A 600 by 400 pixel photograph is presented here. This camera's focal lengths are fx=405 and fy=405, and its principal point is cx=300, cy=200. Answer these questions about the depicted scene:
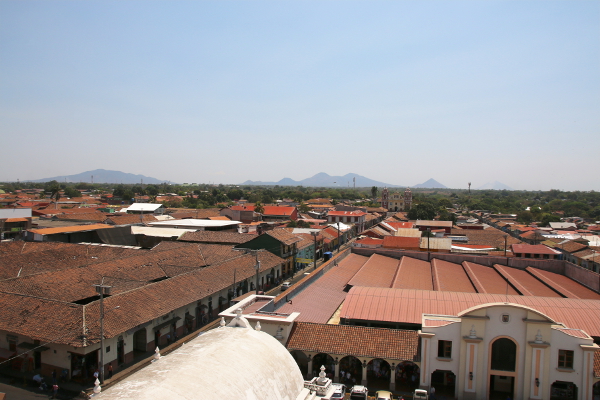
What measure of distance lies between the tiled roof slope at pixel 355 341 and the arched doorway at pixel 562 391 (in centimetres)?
580

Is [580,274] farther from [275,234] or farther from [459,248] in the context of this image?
[275,234]

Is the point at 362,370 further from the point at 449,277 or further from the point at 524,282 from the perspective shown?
the point at 524,282

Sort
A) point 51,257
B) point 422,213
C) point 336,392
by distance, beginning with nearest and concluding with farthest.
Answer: point 336,392
point 51,257
point 422,213

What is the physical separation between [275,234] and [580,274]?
2743cm

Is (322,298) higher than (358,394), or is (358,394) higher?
(322,298)

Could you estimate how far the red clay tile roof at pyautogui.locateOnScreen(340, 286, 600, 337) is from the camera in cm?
2047

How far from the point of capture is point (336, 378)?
17625mm

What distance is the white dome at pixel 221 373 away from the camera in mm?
8953

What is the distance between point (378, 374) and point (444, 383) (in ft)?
9.46

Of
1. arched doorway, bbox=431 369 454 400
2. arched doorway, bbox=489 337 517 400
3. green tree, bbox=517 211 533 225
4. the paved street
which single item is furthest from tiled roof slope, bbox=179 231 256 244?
green tree, bbox=517 211 533 225

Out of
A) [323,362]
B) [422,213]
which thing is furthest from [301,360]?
[422,213]

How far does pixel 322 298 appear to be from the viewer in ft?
83.8

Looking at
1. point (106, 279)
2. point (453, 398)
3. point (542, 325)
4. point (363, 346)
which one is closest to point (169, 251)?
point (106, 279)

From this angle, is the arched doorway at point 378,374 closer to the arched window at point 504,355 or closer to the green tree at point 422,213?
the arched window at point 504,355
